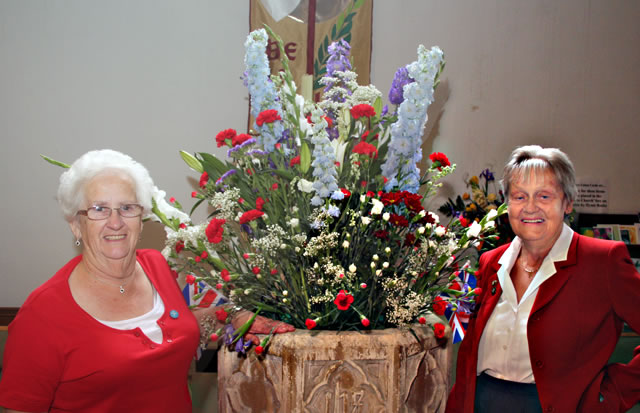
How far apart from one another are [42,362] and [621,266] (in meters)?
1.41

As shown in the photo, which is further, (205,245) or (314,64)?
(314,64)

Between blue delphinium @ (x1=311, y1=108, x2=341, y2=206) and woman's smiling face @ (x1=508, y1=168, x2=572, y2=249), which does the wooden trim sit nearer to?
blue delphinium @ (x1=311, y1=108, x2=341, y2=206)

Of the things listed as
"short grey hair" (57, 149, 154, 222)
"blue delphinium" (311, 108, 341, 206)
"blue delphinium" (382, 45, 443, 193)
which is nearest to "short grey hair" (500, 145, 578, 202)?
"blue delphinium" (382, 45, 443, 193)

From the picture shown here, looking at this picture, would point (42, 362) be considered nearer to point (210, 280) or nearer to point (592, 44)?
point (210, 280)

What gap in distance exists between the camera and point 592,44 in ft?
12.4

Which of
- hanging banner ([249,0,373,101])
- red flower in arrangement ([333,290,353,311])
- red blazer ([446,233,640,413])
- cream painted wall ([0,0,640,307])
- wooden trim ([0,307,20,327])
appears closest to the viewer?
red flower in arrangement ([333,290,353,311])

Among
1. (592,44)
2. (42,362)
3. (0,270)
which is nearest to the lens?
(42,362)

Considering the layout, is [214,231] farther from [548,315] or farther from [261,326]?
[548,315]

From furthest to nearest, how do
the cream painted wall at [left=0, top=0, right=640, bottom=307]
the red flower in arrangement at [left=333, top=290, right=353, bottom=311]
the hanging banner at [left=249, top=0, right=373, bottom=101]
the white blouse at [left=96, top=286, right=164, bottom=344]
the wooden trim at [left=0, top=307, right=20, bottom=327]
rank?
the hanging banner at [left=249, top=0, right=373, bottom=101], the cream painted wall at [left=0, top=0, right=640, bottom=307], the wooden trim at [left=0, top=307, right=20, bottom=327], the white blouse at [left=96, top=286, right=164, bottom=344], the red flower in arrangement at [left=333, top=290, right=353, bottom=311]

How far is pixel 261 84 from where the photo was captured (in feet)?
3.94

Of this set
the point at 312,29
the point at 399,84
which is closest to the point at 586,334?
the point at 399,84

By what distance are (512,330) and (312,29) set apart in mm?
2661

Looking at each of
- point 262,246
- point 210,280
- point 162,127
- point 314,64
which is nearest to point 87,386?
point 210,280

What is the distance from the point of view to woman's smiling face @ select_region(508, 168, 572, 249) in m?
1.30
